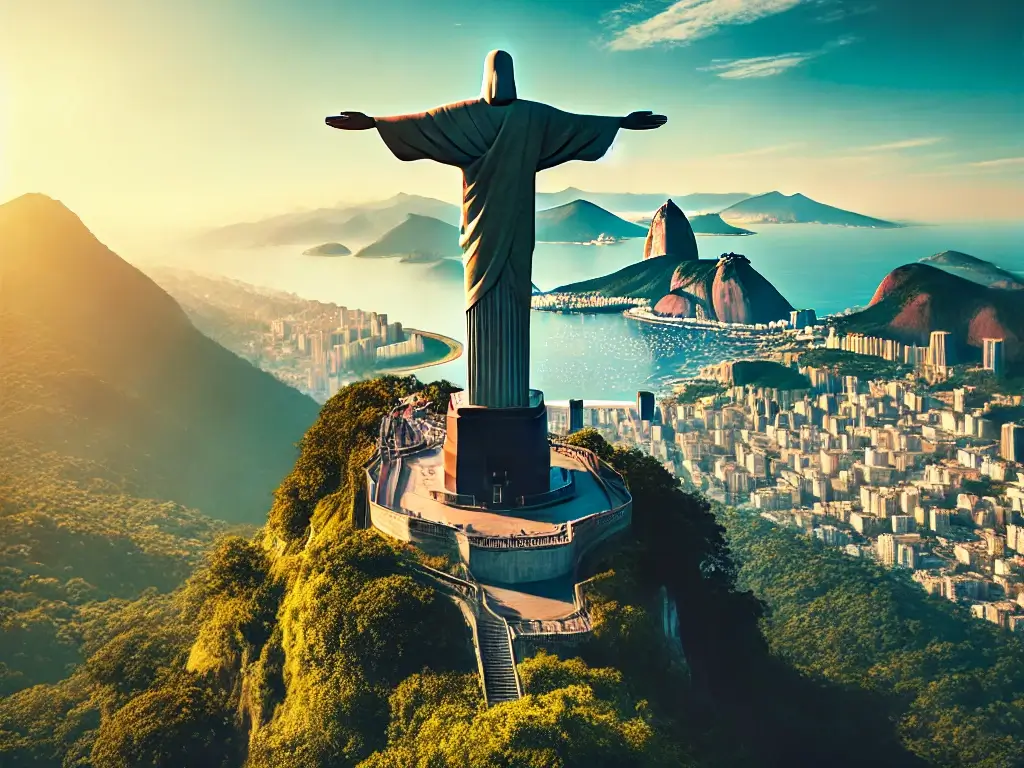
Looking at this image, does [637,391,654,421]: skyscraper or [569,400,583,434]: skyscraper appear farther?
[637,391,654,421]: skyscraper

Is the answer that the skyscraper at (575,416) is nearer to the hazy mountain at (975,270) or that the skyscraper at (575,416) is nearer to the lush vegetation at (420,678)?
the lush vegetation at (420,678)

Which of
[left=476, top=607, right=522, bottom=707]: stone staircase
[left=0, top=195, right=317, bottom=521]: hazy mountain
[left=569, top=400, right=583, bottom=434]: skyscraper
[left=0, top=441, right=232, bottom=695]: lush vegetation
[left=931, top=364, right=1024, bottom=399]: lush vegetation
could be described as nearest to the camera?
[left=476, top=607, right=522, bottom=707]: stone staircase

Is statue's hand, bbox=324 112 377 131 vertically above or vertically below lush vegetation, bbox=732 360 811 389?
above

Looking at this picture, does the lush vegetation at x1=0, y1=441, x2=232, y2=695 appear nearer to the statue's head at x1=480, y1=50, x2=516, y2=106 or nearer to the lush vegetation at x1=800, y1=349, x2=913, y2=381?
the statue's head at x1=480, y1=50, x2=516, y2=106

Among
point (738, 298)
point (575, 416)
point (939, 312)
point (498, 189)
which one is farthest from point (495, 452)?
point (738, 298)

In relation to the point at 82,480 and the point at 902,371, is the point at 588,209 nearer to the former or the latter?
the point at 902,371

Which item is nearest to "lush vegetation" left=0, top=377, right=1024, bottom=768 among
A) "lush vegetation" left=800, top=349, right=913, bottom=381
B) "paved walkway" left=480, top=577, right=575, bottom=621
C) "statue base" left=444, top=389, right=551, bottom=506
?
"paved walkway" left=480, top=577, right=575, bottom=621

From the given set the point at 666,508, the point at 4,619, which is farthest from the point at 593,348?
the point at 666,508
